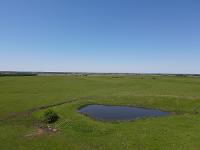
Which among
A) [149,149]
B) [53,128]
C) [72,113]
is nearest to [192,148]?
[149,149]

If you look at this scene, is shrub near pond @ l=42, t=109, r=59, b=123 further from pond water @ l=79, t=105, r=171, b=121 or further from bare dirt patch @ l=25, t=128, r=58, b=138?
pond water @ l=79, t=105, r=171, b=121

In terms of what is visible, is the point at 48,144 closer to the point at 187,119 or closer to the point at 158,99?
the point at 187,119

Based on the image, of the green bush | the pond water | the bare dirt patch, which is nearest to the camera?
the bare dirt patch

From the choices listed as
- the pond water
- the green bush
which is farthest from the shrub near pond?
the pond water

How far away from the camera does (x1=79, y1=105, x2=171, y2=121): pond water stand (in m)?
51.0

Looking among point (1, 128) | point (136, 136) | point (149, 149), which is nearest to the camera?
point (149, 149)

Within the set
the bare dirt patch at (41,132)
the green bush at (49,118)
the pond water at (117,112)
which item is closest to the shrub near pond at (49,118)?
the green bush at (49,118)

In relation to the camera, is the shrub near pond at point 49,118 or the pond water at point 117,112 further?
the pond water at point 117,112

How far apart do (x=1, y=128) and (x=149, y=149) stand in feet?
85.6

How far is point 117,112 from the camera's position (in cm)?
5653

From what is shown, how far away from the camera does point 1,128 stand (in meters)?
40.0

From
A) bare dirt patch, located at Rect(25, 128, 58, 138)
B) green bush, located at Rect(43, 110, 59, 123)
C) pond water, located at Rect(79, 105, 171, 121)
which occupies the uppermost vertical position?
green bush, located at Rect(43, 110, 59, 123)

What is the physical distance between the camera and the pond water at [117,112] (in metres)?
51.0

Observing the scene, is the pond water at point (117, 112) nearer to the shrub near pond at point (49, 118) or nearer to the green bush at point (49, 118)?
the green bush at point (49, 118)
